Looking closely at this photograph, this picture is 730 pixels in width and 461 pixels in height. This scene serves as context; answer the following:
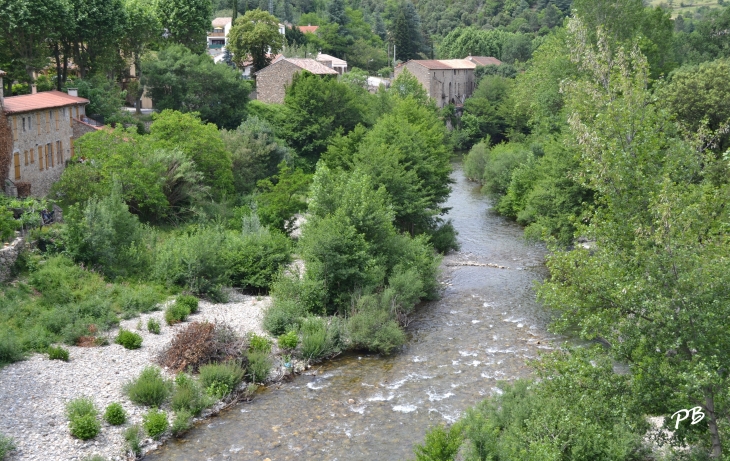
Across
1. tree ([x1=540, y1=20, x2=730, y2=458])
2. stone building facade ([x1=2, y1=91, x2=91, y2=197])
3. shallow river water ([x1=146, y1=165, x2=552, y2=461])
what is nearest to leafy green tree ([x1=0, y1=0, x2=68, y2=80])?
stone building facade ([x1=2, y1=91, x2=91, y2=197])

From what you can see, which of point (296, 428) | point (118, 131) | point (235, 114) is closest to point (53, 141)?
point (118, 131)

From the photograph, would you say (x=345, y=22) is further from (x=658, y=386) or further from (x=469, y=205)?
(x=658, y=386)

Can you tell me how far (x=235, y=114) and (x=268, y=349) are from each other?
33185mm

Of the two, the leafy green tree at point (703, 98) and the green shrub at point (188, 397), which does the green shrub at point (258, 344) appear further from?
the leafy green tree at point (703, 98)

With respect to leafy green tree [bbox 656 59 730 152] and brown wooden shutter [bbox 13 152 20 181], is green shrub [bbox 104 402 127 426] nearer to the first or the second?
brown wooden shutter [bbox 13 152 20 181]

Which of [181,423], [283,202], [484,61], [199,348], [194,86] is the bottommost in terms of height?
[181,423]

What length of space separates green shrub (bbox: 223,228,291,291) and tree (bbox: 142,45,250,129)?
22.7 meters

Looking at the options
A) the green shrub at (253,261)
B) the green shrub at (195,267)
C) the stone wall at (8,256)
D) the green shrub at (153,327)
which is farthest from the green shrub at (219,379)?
the stone wall at (8,256)

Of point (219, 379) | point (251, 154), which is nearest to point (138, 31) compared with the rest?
point (251, 154)

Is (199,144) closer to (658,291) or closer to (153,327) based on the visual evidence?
(153,327)

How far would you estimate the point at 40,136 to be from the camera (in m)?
36.3

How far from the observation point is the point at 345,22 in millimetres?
118000

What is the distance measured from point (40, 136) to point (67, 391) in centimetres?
1957

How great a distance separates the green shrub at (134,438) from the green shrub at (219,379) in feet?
9.64
